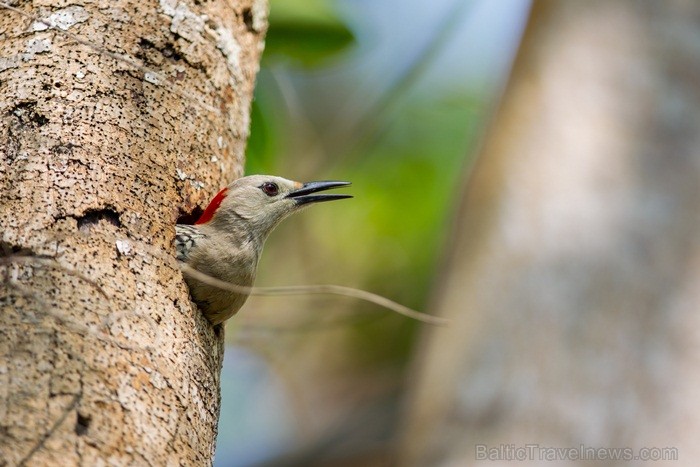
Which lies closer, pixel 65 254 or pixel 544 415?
pixel 65 254

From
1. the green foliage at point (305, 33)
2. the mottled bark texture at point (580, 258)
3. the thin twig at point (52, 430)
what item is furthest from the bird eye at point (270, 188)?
the thin twig at point (52, 430)

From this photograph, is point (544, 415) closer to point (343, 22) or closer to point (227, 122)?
point (227, 122)

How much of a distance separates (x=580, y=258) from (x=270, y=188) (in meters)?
1.50

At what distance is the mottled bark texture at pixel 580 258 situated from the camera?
11.3ft

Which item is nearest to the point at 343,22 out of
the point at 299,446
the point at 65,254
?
the point at 65,254

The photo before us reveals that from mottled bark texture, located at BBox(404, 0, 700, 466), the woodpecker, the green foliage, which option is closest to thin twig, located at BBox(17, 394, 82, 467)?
the woodpecker

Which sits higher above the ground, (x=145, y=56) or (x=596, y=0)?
(x=596, y=0)

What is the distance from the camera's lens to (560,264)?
3.84 m

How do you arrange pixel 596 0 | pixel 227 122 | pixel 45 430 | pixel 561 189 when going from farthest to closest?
pixel 596 0
pixel 561 189
pixel 227 122
pixel 45 430

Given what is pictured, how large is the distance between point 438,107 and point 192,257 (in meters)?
5.81

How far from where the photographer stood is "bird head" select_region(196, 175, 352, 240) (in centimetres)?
369

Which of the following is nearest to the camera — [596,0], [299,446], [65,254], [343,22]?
[65,254]

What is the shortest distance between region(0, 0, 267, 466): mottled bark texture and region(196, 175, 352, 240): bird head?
118mm

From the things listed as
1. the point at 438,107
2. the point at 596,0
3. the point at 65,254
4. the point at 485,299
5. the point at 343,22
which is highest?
the point at 438,107
